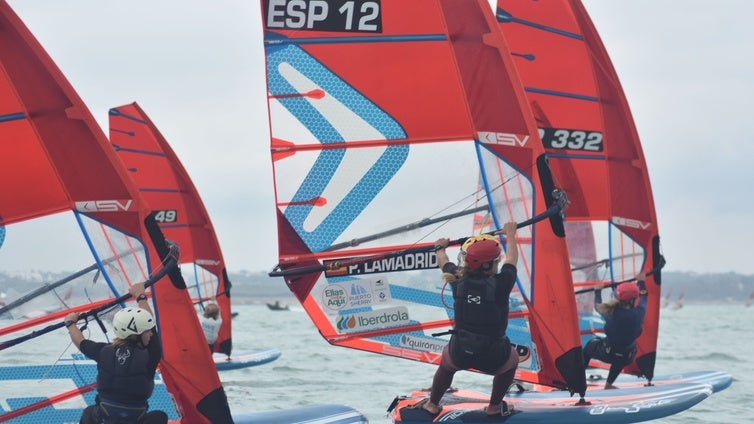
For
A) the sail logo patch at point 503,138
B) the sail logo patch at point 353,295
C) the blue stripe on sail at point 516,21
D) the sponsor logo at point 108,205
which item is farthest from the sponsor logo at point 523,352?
the blue stripe on sail at point 516,21

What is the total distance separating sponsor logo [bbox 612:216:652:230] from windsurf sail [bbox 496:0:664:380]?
13mm

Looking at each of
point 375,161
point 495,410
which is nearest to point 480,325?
point 495,410

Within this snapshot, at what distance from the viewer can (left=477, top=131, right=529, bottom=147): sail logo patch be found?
32.9ft

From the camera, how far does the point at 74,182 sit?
28.6ft

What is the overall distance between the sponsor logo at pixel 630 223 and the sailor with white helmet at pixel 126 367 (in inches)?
322

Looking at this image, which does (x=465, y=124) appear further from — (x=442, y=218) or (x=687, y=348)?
(x=687, y=348)

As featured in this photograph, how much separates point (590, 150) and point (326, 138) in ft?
16.2

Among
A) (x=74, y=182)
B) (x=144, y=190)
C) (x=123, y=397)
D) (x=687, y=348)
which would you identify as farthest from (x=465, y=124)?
(x=687, y=348)

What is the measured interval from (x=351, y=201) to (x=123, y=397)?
3667 mm

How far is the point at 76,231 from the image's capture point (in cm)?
882

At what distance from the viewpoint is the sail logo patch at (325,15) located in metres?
10.4

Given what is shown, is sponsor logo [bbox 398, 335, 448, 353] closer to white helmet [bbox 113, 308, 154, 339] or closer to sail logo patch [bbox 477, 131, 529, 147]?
sail logo patch [bbox 477, 131, 529, 147]

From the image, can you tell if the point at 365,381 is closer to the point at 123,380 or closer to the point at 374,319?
the point at 374,319

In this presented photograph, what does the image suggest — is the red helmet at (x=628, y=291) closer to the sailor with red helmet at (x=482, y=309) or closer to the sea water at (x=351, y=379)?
the sea water at (x=351, y=379)
